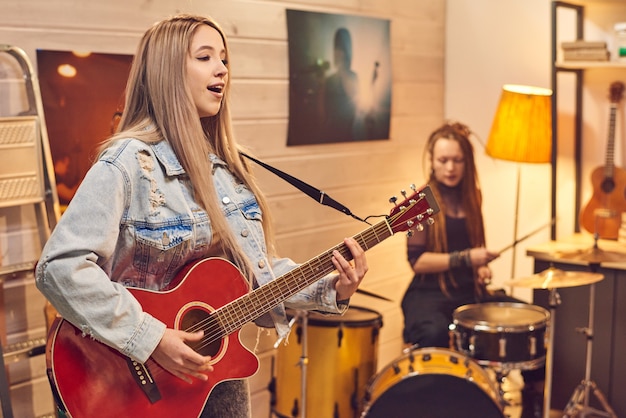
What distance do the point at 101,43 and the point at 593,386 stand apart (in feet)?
7.67

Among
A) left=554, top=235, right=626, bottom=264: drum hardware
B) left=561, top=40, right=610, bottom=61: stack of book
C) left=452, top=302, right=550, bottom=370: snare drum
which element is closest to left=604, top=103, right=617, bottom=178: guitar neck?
left=561, top=40, right=610, bottom=61: stack of book

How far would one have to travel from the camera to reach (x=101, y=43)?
2.83 meters

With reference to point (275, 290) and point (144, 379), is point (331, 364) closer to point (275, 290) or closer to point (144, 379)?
point (275, 290)

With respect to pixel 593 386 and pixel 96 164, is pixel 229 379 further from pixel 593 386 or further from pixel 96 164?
pixel 593 386

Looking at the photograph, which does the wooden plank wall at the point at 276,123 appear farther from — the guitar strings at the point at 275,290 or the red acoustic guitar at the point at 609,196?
the guitar strings at the point at 275,290

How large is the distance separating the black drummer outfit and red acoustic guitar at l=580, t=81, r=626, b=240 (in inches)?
21.1

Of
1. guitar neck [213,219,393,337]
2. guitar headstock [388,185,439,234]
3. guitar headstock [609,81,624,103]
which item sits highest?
guitar headstock [609,81,624,103]


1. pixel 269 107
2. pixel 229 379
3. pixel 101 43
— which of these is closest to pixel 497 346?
pixel 269 107

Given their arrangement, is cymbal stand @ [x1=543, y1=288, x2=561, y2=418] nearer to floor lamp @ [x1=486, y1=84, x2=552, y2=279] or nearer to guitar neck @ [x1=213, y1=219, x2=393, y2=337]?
floor lamp @ [x1=486, y1=84, x2=552, y2=279]

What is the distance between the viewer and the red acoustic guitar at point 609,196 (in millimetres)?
3818

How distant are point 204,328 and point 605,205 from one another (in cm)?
253

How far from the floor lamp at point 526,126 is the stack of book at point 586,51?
0.62ft

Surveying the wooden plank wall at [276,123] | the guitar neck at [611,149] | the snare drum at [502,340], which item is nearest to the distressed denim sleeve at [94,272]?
the wooden plank wall at [276,123]

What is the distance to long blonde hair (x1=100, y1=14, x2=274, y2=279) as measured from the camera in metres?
1.90
